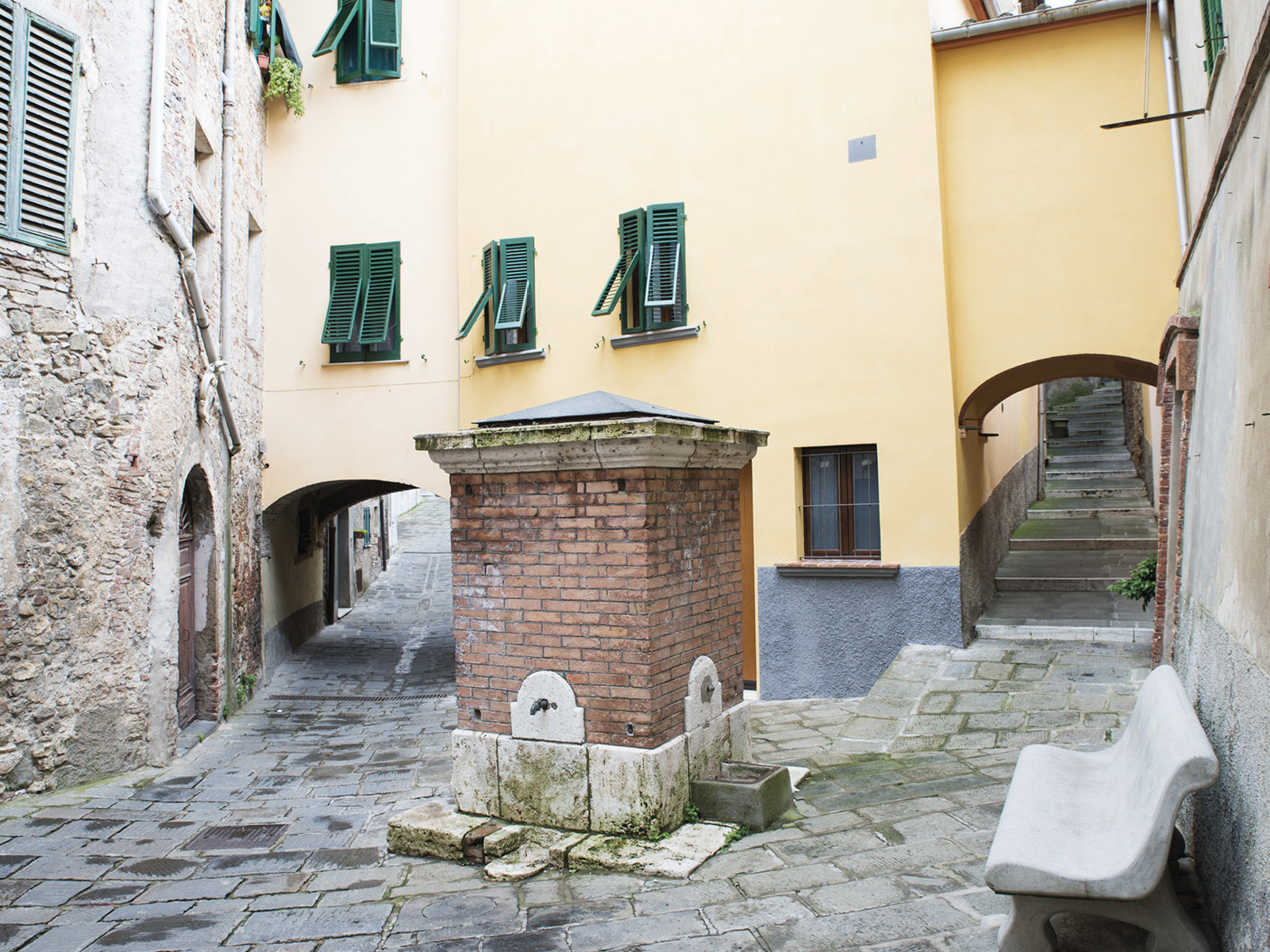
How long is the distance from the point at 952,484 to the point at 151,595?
21.8 ft

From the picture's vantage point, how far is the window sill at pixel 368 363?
36.0 feet

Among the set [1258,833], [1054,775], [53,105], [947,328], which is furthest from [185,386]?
[1258,833]

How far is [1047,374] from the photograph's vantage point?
8906 mm

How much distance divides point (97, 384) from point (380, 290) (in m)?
4.44

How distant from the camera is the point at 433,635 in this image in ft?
48.0

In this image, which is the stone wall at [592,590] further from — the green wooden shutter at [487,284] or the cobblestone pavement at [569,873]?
the green wooden shutter at [487,284]

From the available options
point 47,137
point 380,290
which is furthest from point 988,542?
point 47,137

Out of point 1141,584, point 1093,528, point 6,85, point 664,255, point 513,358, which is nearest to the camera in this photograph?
point 6,85

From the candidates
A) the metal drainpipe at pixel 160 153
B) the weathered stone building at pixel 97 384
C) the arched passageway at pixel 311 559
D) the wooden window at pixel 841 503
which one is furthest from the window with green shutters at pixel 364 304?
the wooden window at pixel 841 503

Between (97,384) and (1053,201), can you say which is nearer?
(97,384)

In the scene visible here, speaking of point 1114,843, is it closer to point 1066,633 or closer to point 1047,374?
point 1066,633

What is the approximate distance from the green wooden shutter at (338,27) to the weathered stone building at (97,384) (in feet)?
7.23

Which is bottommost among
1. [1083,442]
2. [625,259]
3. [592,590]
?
[592,590]

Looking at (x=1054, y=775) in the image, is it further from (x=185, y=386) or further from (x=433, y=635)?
(x=433, y=635)
